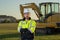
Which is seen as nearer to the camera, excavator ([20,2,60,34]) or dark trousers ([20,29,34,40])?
dark trousers ([20,29,34,40])

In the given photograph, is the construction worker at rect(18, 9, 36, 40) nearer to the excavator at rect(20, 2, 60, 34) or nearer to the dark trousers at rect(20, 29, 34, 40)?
the dark trousers at rect(20, 29, 34, 40)

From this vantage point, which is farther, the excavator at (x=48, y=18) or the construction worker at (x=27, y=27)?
the excavator at (x=48, y=18)

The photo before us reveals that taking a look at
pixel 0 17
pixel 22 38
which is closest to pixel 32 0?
pixel 0 17

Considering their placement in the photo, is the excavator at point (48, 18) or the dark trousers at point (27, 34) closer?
the dark trousers at point (27, 34)

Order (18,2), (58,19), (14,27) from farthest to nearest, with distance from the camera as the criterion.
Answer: (18,2) < (14,27) < (58,19)

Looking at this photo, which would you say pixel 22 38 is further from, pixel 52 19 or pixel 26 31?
pixel 52 19

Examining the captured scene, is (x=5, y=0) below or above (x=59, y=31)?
above

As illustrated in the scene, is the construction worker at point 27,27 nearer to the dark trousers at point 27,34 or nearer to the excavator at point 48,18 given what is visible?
the dark trousers at point 27,34

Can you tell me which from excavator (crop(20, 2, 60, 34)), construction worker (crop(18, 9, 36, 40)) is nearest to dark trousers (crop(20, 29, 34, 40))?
construction worker (crop(18, 9, 36, 40))

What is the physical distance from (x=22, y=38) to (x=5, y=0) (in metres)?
15.7

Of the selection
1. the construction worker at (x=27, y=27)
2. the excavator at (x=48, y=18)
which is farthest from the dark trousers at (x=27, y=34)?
the excavator at (x=48, y=18)

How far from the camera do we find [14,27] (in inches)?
640

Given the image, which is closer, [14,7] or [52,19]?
[52,19]

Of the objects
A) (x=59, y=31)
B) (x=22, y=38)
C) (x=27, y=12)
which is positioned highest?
(x=27, y=12)
